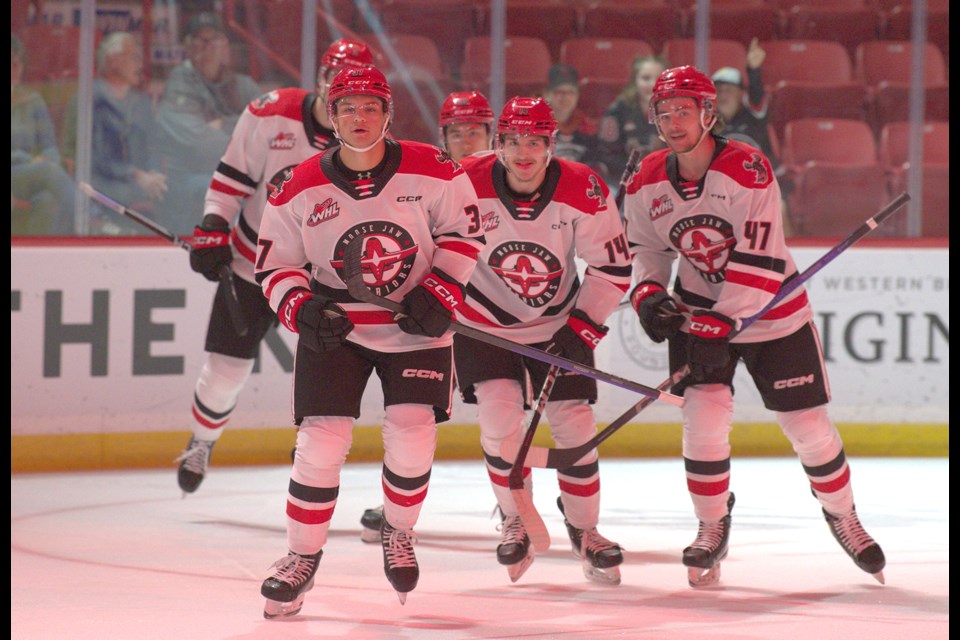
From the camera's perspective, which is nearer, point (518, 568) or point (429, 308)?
point (429, 308)

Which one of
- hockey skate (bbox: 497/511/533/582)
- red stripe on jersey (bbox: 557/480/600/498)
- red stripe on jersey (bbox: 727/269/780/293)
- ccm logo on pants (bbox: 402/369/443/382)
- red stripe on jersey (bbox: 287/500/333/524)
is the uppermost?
red stripe on jersey (bbox: 727/269/780/293)

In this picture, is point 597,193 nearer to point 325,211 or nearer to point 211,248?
point 325,211

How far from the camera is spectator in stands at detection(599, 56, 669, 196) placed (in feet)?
18.7

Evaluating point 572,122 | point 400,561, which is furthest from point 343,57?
point 572,122

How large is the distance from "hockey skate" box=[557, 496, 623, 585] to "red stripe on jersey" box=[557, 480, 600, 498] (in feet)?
0.29

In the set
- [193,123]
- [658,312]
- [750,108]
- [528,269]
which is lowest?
[658,312]

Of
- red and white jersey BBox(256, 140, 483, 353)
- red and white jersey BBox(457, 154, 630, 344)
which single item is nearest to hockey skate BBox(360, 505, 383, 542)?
red and white jersey BBox(457, 154, 630, 344)

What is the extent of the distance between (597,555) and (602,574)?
7 cm

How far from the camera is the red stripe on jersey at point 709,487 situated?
3.35 metres

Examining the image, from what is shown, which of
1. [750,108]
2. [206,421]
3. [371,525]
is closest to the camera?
[371,525]

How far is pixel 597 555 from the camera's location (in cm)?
333

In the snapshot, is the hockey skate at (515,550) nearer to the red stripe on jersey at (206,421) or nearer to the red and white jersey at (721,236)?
the red and white jersey at (721,236)

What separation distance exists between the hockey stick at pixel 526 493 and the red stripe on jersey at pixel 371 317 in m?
0.51

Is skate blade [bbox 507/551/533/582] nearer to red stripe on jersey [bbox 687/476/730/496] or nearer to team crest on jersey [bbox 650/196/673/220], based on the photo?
red stripe on jersey [bbox 687/476/730/496]
